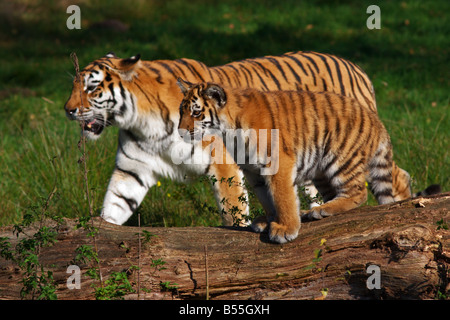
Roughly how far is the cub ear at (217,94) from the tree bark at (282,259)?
2.47ft

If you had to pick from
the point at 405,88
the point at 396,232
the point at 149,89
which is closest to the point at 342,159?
the point at 396,232

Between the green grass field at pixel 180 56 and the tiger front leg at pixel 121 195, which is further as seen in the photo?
the green grass field at pixel 180 56

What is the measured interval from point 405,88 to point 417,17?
8.93 ft

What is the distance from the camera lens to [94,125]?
16.1 ft

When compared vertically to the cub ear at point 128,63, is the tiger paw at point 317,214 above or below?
below

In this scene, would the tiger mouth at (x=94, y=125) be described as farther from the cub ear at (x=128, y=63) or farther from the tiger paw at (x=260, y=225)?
the tiger paw at (x=260, y=225)

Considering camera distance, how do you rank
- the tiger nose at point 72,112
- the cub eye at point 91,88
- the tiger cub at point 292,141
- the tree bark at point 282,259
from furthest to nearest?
the cub eye at point 91,88, the tiger nose at point 72,112, the tiger cub at point 292,141, the tree bark at point 282,259

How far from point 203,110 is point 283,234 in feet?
2.87

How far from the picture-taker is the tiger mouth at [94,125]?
4820mm

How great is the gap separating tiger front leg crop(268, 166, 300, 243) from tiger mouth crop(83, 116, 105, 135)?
5.83 feet

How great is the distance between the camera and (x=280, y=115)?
12.6 ft

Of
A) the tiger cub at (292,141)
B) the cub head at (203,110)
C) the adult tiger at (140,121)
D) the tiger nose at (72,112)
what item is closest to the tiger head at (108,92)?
the adult tiger at (140,121)

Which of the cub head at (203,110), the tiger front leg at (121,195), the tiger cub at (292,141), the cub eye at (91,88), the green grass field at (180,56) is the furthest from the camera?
the green grass field at (180,56)

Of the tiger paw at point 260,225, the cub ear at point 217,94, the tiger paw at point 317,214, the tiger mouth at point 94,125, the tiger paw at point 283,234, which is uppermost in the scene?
the tiger mouth at point 94,125
